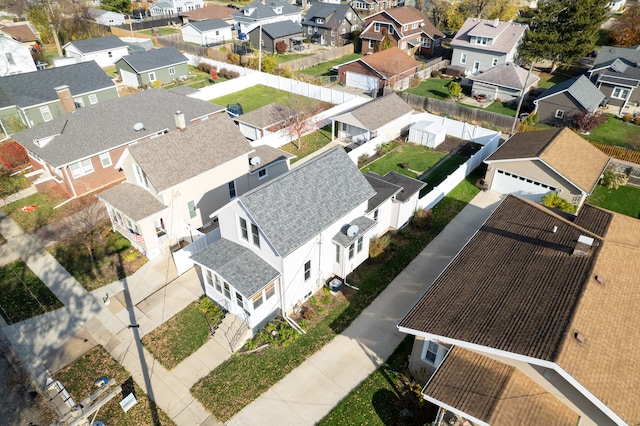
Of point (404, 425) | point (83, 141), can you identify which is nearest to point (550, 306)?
point (404, 425)

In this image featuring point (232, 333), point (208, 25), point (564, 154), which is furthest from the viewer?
point (208, 25)

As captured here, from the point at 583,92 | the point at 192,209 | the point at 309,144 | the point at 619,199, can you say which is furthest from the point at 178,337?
the point at 583,92

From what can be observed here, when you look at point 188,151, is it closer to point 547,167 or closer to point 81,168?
point 81,168

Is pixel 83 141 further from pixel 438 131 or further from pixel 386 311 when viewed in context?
pixel 438 131

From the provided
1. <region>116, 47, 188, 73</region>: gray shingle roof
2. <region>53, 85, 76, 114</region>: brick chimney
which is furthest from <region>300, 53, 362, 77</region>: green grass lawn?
<region>53, 85, 76, 114</region>: brick chimney

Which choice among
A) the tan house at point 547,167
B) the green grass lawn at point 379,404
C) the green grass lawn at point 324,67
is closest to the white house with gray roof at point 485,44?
the green grass lawn at point 324,67
